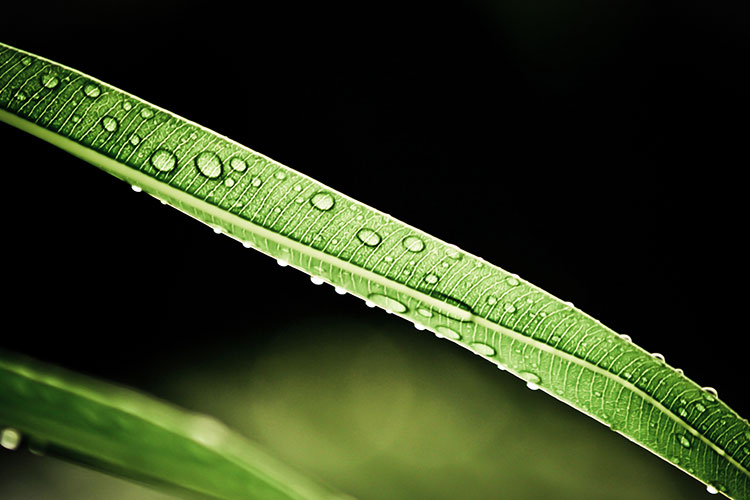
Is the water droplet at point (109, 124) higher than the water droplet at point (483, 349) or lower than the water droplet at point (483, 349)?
higher

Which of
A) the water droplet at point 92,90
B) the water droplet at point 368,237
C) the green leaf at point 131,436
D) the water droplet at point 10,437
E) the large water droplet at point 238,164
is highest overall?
the water droplet at point 92,90

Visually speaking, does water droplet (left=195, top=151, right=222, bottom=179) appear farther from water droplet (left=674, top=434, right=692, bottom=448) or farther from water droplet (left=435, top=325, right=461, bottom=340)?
water droplet (left=674, top=434, right=692, bottom=448)

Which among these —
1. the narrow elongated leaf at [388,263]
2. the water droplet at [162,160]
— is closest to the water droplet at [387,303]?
the narrow elongated leaf at [388,263]

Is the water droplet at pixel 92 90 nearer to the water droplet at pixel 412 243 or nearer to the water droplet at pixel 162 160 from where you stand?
the water droplet at pixel 162 160

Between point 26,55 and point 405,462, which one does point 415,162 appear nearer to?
point 405,462

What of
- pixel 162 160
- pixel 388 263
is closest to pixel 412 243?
pixel 388 263

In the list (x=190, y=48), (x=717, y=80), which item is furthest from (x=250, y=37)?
(x=717, y=80)
